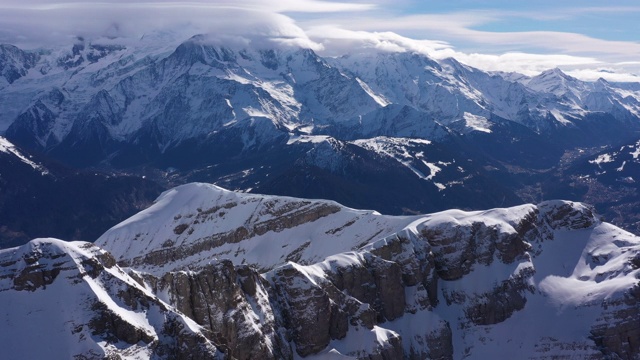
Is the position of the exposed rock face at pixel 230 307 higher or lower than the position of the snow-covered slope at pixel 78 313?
lower

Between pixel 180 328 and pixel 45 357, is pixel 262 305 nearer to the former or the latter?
pixel 180 328

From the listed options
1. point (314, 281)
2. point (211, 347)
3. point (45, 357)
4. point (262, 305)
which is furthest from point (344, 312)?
point (45, 357)

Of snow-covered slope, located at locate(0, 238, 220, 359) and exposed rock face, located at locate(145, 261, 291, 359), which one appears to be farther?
exposed rock face, located at locate(145, 261, 291, 359)

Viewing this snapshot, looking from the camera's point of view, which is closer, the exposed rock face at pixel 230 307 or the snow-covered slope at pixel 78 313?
the snow-covered slope at pixel 78 313

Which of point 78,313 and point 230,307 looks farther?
point 230,307

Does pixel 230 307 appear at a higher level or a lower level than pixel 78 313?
lower

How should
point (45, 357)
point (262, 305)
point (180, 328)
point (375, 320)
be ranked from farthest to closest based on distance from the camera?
point (375, 320) → point (262, 305) → point (180, 328) → point (45, 357)

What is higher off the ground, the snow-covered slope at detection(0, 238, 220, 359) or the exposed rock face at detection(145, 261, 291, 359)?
the snow-covered slope at detection(0, 238, 220, 359)

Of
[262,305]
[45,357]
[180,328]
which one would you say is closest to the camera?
[45,357]
